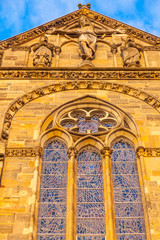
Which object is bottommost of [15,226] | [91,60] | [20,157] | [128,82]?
[15,226]

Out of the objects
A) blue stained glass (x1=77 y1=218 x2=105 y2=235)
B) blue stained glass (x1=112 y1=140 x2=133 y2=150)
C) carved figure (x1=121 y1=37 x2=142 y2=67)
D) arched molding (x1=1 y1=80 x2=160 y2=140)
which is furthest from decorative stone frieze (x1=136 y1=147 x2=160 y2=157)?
carved figure (x1=121 y1=37 x2=142 y2=67)

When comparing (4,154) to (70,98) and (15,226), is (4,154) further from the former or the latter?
(70,98)

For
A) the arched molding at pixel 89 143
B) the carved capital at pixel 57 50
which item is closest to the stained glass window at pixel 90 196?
the arched molding at pixel 89 143

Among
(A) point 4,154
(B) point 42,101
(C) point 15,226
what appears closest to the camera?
(C) point 15,226

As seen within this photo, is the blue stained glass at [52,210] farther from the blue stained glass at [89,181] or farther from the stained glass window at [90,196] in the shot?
the blue stained glass at [89,181]

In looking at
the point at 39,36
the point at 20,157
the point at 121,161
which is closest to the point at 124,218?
the point at 121,161

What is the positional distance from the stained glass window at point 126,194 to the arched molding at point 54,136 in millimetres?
1316

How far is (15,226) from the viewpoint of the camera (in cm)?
1064

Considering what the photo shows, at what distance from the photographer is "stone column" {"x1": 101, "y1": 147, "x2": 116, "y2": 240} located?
1065cm

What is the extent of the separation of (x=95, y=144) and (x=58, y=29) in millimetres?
6784

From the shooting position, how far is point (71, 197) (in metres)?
11.4

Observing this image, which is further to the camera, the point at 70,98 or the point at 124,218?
the point at 70,98

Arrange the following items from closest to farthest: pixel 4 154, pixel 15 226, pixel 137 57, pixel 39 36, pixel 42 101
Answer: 1. pixel 15 226
2. pixel 4 154
3. pixel 42 101
4. pixel 137 57
5. pixel 39 36

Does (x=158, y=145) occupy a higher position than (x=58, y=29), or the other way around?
(x=58, y=29)
